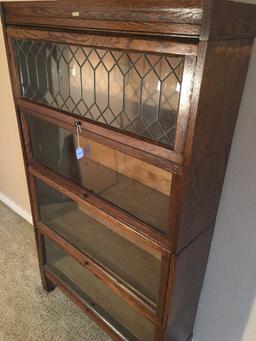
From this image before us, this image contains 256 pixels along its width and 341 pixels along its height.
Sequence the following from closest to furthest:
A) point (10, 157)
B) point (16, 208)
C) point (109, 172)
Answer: point (109, 172) < point (10, 157) < point (16, 208)

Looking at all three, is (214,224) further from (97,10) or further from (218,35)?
(97,10)

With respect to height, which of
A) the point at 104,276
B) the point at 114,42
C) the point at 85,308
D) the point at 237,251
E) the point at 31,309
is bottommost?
the point at 31,309

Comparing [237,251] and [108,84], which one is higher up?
[108,84]

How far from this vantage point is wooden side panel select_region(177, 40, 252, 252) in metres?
0.64

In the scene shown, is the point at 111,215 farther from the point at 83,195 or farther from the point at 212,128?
the point at 212,128

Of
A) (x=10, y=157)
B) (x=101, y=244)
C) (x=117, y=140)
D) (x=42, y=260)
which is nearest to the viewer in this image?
(x=117, y=140)

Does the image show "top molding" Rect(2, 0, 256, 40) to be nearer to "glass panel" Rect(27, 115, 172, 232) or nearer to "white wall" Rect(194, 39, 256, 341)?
"white wall" Rect(194, 39, 256, 341)

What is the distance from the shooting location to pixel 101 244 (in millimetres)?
1223

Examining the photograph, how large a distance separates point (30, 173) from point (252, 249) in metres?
0.92

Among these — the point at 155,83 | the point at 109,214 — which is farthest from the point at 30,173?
the point at 155,83

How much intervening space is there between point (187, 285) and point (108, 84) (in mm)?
738

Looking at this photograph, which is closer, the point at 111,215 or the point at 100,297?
the point at 111,215

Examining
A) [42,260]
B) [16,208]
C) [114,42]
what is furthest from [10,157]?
[114,42]

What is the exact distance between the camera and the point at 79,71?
917mm
